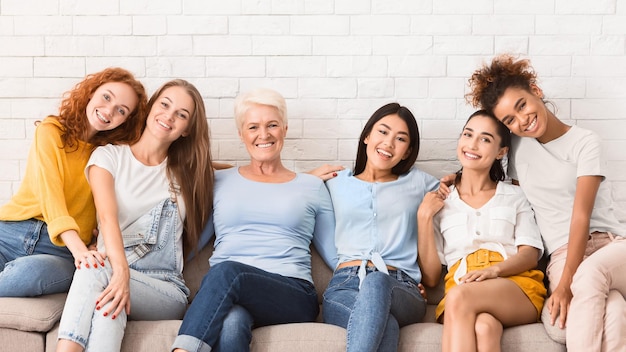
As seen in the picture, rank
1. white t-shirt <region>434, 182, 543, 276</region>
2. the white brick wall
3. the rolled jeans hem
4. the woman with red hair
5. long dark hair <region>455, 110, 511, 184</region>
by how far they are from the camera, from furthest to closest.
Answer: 1. the white brick wall
2. long dark hair <region>455, 110, 511, 184</region>
3. white t-shirt <region>434, 182, 543, 276</region>
4. the woman with red hair
5. the rolled jeans hem

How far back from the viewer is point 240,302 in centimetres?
226

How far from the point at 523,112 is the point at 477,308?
759 mm

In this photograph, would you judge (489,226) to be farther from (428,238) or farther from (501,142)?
(501,142)

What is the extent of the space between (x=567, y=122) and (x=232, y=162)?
57.2 inches

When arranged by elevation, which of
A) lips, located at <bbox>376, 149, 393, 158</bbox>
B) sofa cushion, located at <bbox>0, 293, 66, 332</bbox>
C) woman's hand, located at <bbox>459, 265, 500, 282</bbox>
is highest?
lips, located at <bbox>376, 149, 393, 158</bbox>

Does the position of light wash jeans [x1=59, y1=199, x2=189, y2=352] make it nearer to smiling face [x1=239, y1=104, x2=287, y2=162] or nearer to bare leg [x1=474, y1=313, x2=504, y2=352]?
smiling face [x1=239, y1=104, x2=287, y2=162]

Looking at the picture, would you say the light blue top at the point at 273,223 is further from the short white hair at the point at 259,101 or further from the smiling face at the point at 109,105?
the smiling face at the point at 109,105

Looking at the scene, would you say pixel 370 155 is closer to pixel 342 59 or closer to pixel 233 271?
pixel 342 59

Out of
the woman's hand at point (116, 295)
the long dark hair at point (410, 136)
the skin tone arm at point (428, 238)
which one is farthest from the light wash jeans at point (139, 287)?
the skin tone arm at point (428, 238)

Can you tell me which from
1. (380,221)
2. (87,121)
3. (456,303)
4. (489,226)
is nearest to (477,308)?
(456,303)

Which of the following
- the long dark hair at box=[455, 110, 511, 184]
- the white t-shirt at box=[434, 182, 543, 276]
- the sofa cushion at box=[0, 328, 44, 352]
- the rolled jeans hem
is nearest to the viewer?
the rolled jeans hem

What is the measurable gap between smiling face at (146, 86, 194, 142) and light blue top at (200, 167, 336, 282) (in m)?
0.28

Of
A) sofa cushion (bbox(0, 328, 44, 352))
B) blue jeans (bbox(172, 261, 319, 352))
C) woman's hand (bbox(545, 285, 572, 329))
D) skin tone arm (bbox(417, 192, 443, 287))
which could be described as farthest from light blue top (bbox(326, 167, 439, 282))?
sofa cushion (bbox(0, 328, 44, 352))

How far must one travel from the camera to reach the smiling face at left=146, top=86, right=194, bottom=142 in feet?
8.36
